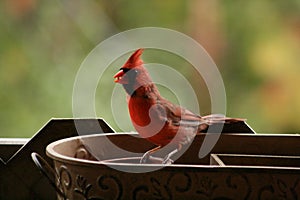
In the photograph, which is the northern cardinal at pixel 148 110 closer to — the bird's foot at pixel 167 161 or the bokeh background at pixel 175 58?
the bird's foot at pixel 167 161

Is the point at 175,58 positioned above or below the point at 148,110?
above

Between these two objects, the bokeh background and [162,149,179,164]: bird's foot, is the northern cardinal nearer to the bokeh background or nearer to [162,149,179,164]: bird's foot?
[162,149,179,164]: bird's foot

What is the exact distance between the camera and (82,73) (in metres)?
1.10

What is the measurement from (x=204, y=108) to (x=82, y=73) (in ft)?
0.78

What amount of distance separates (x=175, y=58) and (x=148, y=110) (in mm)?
198

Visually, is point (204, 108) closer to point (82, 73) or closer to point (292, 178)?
point (82, 73)

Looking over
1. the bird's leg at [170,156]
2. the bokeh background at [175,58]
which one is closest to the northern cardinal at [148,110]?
the bird's leg at [170,156]

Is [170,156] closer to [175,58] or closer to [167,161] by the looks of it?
[167,161]

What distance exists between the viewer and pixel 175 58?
108cm

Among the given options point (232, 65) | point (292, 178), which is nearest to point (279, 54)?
point (232, 65)

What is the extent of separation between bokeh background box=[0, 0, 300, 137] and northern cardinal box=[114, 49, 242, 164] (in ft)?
0.52

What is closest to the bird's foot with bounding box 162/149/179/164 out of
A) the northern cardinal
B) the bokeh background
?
the northern cardinal

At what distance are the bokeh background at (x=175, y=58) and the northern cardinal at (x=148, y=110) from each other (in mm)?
159

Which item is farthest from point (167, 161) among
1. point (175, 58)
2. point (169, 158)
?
point (175, 58)
